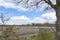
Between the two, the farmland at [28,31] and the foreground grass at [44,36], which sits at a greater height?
the farmland at [28,31]

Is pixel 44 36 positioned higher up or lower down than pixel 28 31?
lower down

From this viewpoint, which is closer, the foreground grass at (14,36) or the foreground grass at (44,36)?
the foreground grass at (14,36)

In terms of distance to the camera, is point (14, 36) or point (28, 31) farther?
point (28, 31)

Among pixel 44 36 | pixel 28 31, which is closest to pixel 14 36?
pixel 28 31

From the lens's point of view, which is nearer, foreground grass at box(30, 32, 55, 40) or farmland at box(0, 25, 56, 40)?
farmland at box(0, 25, 56, 40)

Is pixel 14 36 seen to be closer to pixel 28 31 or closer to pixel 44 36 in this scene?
pixel 28 31

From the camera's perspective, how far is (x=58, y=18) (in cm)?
759

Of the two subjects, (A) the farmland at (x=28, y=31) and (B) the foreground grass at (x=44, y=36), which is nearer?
(A) the farmland at (x=28, y=31)

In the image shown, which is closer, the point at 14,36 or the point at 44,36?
the point at 14,36

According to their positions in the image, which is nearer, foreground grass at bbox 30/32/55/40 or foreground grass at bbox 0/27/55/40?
foreground grass at bbox 0/27/55/40

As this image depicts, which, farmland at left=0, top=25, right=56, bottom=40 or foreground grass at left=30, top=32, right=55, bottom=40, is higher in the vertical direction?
farmland at left=0, top=25, right=56, bottom=40

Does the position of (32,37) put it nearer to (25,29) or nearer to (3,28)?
(25,29)

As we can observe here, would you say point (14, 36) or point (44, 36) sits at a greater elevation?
point (14, 36)

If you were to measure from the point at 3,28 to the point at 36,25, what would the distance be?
1.90 m
